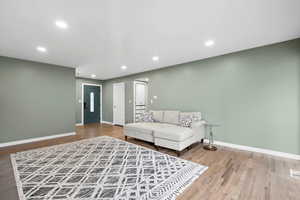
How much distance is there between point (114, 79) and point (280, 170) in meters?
6.84

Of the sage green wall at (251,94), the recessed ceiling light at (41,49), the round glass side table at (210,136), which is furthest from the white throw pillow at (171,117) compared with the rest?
the recessed ceiling light at (41,49)

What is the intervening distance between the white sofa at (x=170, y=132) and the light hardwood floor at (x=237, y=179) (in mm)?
364

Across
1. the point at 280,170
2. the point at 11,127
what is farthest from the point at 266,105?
the point at 11,127

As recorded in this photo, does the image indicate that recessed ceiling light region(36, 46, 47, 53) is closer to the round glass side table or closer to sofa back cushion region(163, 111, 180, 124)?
sofa back cushion region(163, 111, 180, 124)

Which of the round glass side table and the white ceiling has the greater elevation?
the white ceiling

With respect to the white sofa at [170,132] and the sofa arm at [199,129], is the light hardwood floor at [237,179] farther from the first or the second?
the sofa arm at [199,129]

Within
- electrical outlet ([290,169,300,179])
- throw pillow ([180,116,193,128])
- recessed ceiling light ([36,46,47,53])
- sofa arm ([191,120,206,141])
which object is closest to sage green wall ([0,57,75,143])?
recessed ceiling light ([36,46,47,53])

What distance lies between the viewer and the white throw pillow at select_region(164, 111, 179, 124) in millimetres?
4180

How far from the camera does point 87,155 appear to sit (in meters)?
2.93

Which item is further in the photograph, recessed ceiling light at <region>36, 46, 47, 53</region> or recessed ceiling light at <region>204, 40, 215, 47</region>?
recessed ceiling light at <region>36, 46, 47, 53</region>

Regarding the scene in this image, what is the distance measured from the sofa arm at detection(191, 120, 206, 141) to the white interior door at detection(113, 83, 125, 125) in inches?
156

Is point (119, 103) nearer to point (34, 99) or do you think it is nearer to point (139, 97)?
Result: point (139, 97)

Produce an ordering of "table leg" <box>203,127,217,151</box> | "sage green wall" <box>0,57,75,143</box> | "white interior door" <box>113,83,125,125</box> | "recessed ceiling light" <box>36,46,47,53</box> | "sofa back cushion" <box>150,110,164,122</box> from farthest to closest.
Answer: "white interior door" <box>113,83,125,125</box>
"sofa back cushion" <box>150,110,164,122</box>
"sage green wall" <box>0,57,75,143</box>
"table leg" <box>203,127,217,151</box>
"recessed ceiling light" <box>36,46,47,53</box>

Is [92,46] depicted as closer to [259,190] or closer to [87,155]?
[87,155]
